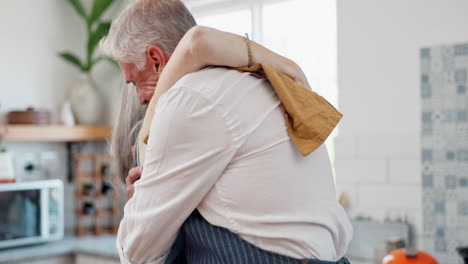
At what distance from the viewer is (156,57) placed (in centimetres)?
99

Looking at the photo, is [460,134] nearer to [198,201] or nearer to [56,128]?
[198,201]

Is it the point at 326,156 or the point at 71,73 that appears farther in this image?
the point at 71,73

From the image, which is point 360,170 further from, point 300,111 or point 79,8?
point 79,8

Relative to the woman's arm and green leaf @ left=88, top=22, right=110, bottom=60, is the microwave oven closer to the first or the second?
green leaf @ left=88, top=22, right=110, bottom=60

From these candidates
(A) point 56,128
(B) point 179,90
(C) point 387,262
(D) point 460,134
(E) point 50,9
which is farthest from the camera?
(E) point 50,9

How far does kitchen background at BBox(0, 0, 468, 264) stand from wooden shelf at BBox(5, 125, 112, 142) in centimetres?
60

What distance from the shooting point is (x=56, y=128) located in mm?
3154

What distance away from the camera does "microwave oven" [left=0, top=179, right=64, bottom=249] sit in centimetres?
272

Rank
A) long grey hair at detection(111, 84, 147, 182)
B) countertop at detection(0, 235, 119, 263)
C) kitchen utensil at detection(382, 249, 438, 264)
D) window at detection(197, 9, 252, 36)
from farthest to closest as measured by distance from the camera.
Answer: window at detection(197, 9, 252, 36)
countertop at detection(0, 235, 119, 263)
kitchen utensil at detection(382, 249, 438, 264)
long grey hair at detection(111, 84, 147, 182)

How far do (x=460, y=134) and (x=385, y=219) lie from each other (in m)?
0.47

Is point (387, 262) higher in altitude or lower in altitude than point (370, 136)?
lower

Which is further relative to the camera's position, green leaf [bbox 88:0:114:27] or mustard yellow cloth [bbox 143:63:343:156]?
green leaf [bbox 88:0:114:27]

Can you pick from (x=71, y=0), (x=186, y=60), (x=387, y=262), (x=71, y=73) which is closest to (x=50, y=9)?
(x=71, y=0)

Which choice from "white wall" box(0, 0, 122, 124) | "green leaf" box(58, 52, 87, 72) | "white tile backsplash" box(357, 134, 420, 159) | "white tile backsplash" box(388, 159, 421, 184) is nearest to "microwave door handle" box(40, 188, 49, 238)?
"white wall" box(0, 0, 122, 124)
